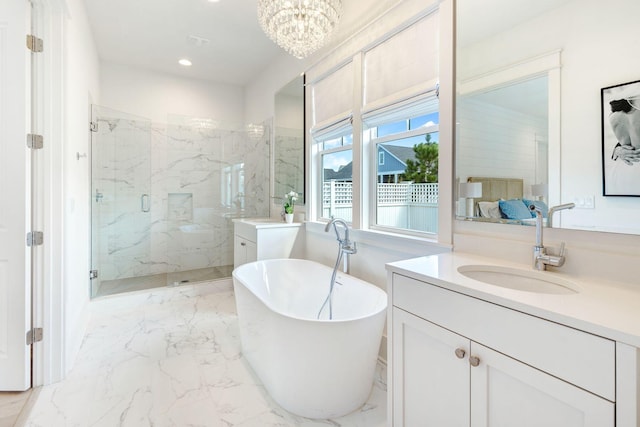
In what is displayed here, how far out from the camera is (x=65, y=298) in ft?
6.48

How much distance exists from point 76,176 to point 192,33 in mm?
1907

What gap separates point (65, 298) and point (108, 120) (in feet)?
7.99

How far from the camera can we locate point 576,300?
2.81 ft

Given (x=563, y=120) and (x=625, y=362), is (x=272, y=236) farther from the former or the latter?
(x=625, y=362)

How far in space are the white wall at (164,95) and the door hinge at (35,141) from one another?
236 centimetres

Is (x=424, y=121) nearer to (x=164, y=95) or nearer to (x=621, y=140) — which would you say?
(x=621, y=140)

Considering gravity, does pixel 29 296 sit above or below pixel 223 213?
below

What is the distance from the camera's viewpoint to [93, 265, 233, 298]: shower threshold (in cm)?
341

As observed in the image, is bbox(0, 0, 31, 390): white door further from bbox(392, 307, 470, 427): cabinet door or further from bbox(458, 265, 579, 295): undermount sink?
bbox(458, 265, 579, 295): undermount sink

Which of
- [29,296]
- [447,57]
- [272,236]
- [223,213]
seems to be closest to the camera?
[447,57]

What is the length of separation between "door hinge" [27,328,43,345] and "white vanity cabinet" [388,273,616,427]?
2150mm

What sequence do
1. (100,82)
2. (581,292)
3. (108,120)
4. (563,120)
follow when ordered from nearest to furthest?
(581,292) → (563,120) → (108,120) → (100,82)

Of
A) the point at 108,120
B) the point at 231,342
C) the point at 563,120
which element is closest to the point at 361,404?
the point at 231,342

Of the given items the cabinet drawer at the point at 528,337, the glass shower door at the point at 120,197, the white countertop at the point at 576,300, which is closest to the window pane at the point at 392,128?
the white countertop at the point at 576,300
